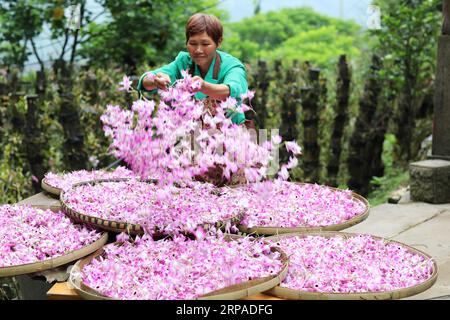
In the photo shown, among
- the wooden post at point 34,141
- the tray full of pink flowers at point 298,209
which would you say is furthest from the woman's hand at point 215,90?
the wooden post at point 34,141

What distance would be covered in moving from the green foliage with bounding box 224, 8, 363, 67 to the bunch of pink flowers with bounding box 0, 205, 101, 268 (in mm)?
11961

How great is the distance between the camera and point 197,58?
3.33 metres

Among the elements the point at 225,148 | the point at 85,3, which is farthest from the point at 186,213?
the point at 85,3

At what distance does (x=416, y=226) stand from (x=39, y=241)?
275cm

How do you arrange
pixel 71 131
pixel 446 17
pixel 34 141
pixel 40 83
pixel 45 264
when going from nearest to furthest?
pixel 45 264, pixel 446 17, pixel 34 141, pixel 71 131, pixel 40 83

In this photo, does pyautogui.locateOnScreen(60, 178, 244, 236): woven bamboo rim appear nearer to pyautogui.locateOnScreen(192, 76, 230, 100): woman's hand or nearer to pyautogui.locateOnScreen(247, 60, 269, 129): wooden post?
pyautogui.locateOnScreen(192, 76, 230, 100): woman's hand

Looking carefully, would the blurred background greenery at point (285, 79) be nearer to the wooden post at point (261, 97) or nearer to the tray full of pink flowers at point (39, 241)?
the wooden post at point (261, 97)

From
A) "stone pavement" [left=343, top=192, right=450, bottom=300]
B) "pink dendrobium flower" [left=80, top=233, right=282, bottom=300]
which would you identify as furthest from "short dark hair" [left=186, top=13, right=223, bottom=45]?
"stone pavement" [left=343, top=192, right=450, bottom=300]

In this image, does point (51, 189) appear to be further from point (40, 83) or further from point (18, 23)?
point (18, 23)

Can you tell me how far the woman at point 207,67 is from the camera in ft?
10.2

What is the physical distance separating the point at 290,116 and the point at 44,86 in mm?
2683

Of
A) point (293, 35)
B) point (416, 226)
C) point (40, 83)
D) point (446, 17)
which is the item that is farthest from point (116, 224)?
point (293, 35)

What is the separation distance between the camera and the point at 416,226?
4.55 metres

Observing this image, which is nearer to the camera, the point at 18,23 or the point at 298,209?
the point at 298,209
